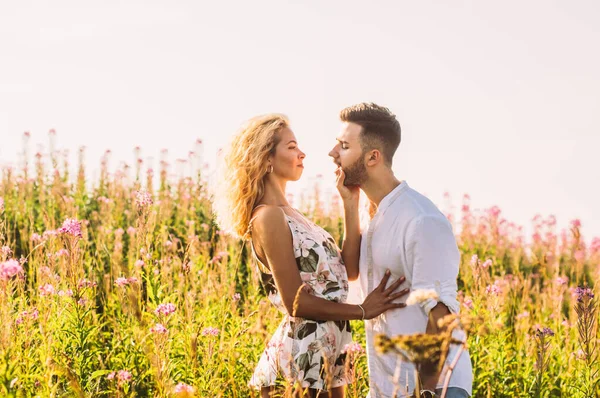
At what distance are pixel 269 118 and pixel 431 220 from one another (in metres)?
1.42

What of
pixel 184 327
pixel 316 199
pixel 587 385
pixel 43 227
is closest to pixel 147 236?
pixel 184 327

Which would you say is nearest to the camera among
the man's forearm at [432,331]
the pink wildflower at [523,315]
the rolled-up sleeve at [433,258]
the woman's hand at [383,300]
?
the man's forearm at [432,331]

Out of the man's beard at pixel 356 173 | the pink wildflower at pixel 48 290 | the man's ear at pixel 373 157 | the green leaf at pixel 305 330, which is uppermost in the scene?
the man's ear at pixel 373 157

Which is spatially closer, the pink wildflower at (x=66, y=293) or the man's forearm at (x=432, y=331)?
the man's forearm at (x=432, y=331)

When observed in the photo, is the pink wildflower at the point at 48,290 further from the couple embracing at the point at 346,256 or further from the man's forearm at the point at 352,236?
the man's forearm at the point at 352,236

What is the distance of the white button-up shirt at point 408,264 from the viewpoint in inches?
147

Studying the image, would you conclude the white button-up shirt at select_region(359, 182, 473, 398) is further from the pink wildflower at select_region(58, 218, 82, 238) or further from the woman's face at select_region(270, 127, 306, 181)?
the pink wildflower at select_region(58, 218, 82, 238)

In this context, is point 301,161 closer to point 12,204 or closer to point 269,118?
point 269,118

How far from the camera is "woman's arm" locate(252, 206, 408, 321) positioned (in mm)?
3914

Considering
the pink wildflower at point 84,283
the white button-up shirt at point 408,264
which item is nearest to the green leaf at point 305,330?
the white button-up shirt at point 408,264

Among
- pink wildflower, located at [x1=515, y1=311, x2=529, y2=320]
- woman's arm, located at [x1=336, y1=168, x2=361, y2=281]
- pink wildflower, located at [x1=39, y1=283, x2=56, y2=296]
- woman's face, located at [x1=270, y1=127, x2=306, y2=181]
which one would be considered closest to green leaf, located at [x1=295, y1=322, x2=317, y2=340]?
woman's arm, located at [x1=336, y1=168, x2=361, y2=281]

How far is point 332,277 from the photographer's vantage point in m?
4.21

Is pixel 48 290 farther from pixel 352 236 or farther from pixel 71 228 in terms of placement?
pixel 352 236

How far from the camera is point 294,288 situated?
13.0ft
